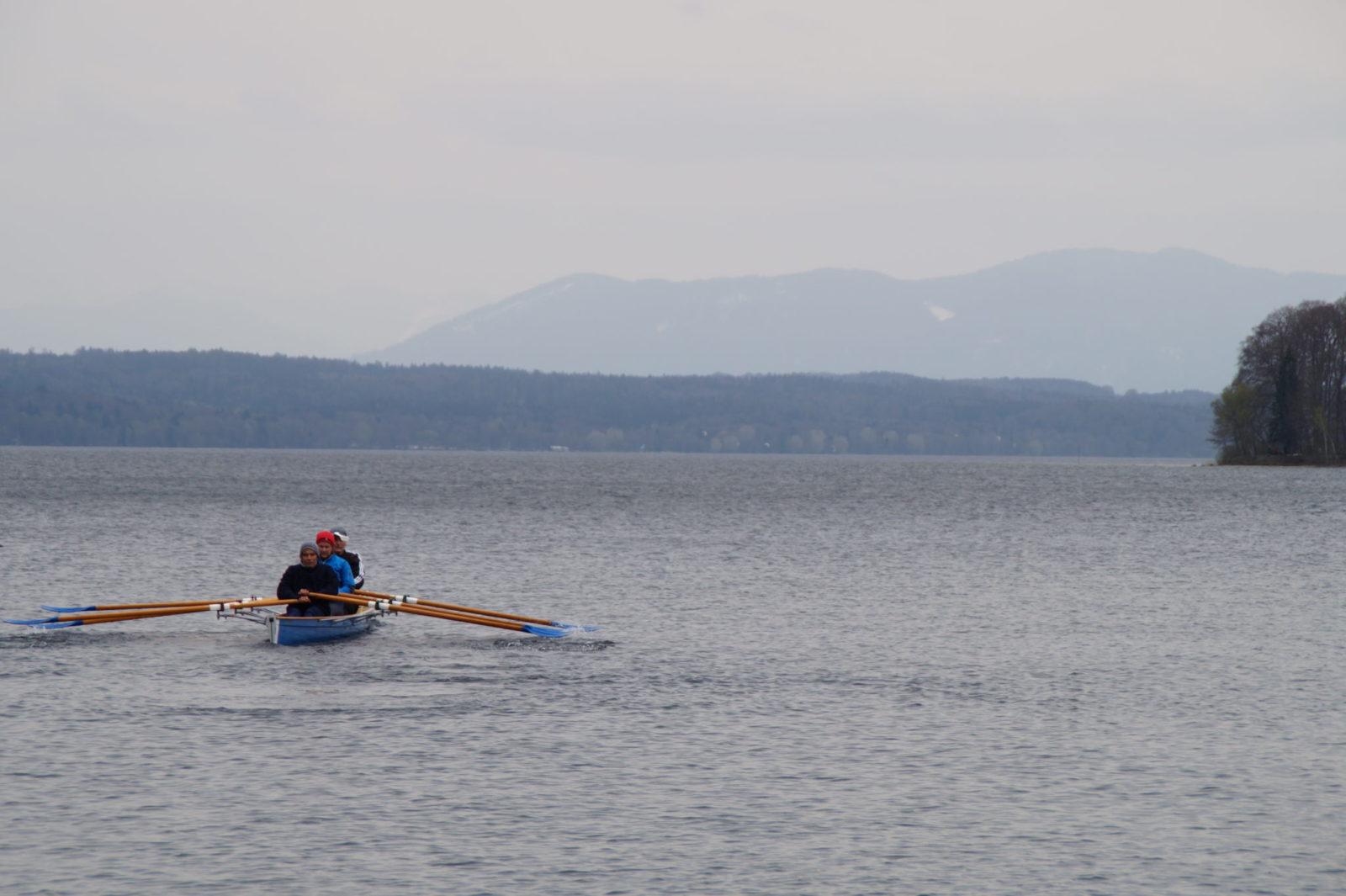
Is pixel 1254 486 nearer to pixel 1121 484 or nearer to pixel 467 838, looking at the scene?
pixel 1121 484

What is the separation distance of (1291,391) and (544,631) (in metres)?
134

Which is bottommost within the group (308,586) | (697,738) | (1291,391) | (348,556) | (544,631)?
(697,738)

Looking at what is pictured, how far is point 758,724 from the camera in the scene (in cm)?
2619

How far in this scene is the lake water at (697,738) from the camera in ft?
60.5

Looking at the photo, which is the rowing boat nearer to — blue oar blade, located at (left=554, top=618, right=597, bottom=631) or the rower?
the rower

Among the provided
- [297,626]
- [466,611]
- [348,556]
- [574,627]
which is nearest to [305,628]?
[297,626]

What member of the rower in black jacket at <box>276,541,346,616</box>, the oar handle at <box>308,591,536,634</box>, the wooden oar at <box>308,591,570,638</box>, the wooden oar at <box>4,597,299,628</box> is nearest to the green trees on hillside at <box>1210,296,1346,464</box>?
the wooden oar at <box>308,591,570,638</box>

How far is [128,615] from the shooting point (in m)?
35.5

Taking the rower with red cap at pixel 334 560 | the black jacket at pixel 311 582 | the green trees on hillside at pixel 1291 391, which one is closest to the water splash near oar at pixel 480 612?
the rower with red cap at pixel 334 560

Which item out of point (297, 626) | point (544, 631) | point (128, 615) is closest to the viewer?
point (297, 626)

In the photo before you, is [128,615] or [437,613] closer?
[128,615]

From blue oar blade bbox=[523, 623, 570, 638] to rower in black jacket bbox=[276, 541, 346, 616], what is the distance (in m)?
4.24

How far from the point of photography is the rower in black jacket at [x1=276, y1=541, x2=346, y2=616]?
116 ft

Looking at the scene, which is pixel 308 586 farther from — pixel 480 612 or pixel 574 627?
pixel 574 627
